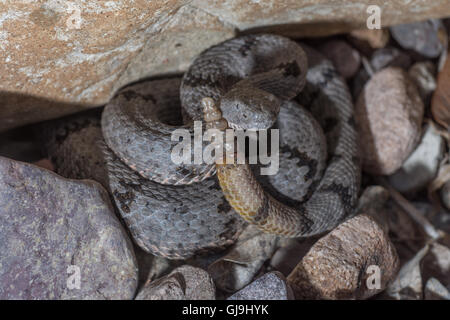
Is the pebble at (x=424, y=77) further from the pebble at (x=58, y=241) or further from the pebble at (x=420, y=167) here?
the pebble at (x=58, y=241)

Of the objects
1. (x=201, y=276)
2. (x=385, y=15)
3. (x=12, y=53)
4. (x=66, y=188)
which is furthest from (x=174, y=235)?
(x=385, y=15)

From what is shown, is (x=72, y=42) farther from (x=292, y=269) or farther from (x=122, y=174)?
(x=292, y=269)

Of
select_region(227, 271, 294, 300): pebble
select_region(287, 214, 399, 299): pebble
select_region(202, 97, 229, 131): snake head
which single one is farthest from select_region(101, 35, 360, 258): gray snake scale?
select_region(227, 271, 294, 300): pebble

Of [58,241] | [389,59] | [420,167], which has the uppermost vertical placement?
[389,59]

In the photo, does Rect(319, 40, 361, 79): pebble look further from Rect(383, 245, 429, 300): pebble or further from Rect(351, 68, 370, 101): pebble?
Rect(383, 245, 429, 300): pebble

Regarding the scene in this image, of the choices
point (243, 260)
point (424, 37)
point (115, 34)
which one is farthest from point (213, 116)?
point (424, 37)

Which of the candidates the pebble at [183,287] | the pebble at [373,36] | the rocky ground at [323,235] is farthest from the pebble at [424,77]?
the pebble at [183,287]

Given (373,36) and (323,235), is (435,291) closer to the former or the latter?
(323,235)

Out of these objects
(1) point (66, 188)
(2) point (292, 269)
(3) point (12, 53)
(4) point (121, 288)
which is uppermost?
(3) point (12, 53)
